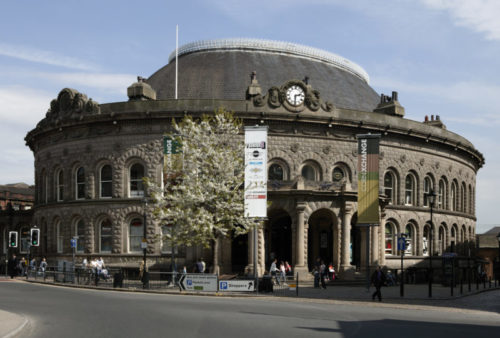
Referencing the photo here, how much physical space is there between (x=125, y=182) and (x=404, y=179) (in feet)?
73.5

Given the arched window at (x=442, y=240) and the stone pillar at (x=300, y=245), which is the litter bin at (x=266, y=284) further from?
the arched window at (x=442, y=240)

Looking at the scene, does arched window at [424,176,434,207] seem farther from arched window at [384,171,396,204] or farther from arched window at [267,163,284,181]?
arched window at [267,163,284,181]

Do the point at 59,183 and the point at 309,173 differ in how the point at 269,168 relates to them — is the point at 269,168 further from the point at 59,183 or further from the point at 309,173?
the point at 59,183

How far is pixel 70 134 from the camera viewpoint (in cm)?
4878

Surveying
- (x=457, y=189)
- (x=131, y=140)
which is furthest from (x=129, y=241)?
(x=457, y=189)

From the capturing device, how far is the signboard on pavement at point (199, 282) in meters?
31.0

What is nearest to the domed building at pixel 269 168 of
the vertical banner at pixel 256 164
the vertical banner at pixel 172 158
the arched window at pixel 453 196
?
the arched window at pixel 453 196

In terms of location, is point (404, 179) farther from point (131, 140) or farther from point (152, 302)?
point (152, 302)

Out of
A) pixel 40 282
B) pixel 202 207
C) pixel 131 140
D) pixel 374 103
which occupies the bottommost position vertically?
pixel 40 282

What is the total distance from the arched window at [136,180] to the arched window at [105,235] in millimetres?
3149

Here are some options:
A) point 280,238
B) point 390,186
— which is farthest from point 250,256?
point 390,186

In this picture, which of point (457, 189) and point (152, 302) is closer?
point (152, 302)

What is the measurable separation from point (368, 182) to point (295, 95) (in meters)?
10.5

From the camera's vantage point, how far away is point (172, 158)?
3909 centimetres
